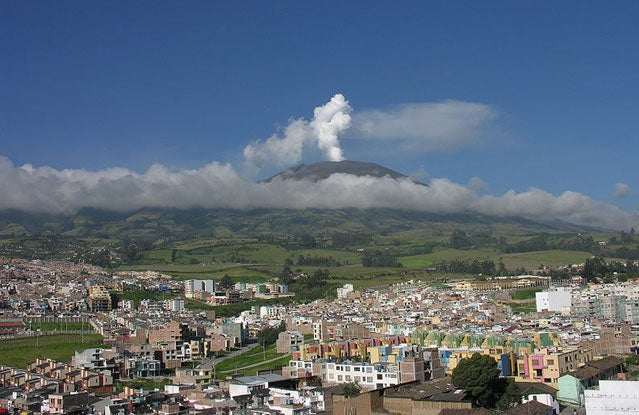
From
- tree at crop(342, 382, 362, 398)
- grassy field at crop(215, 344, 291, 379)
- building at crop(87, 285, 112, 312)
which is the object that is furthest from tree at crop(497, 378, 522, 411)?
building at crop(87, 285, 112, 312)

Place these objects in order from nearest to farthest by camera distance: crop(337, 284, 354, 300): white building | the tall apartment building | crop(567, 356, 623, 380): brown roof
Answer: crop(567, 356, 623, 380): brown roof < the tall apartment building < crop(337, 284, 354, 300): white building

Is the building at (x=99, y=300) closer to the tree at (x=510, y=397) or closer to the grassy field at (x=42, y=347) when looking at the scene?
the grassy field at (x=42, y=347)

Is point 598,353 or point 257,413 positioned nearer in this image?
point 257,413

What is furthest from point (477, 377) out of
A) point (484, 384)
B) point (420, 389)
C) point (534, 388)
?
point (534, 388)

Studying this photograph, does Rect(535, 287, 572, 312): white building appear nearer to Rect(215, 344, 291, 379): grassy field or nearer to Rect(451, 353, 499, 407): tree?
Rect(215, 344, 291, 379): grassy field

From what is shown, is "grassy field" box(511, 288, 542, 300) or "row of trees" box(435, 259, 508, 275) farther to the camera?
"row of trees" box(435, 259, 508, 275)

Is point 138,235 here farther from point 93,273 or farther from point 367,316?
point 367,316

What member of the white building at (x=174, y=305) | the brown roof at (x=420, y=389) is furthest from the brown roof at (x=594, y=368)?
the white building at (x=174, y=305)

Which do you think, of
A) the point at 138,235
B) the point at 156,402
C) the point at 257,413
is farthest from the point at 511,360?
the point at 138,235
